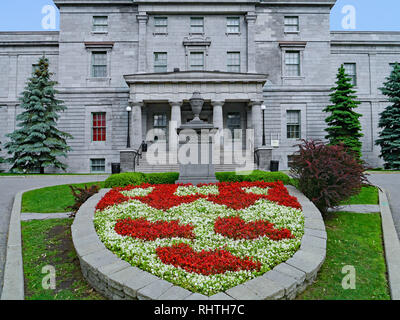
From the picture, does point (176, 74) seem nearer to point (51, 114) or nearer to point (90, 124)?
point (90, 124)

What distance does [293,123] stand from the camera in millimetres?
24000

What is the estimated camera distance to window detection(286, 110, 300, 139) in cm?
2389

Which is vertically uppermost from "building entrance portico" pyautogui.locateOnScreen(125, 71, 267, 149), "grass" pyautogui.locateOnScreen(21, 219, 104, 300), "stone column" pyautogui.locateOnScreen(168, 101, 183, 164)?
"building entrance portico" pyautogui.locateOnScreen(125, 71, 267, 149)

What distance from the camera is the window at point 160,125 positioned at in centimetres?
2334

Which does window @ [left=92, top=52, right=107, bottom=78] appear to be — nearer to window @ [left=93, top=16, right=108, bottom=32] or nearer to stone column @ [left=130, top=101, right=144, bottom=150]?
window @ [left=93, top=16, right=108, bottom=32]

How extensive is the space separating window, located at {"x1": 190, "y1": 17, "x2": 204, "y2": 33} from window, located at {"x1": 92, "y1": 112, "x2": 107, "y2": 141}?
1202 centimetres

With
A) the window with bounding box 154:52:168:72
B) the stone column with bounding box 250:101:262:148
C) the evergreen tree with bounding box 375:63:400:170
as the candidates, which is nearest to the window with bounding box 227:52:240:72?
the stone column with bounding box 250:101:262:148

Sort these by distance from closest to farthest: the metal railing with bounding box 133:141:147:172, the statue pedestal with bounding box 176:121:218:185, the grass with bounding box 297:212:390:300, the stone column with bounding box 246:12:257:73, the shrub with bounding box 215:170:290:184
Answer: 1. the grass with bounding box 297:212:390:300
2. the shrub with bounding box 215:170:290:184
3. the statue pedestal with bounding box 176:121:218:185
4. the metal railing with bounding box 133:141:147:172
5. the stone column with bounding box 246:12:257:73

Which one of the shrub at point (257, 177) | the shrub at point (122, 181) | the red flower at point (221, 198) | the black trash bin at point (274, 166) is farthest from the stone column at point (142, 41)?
the red flower at point (221, 198)

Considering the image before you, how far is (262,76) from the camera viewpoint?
2047 centimetres
